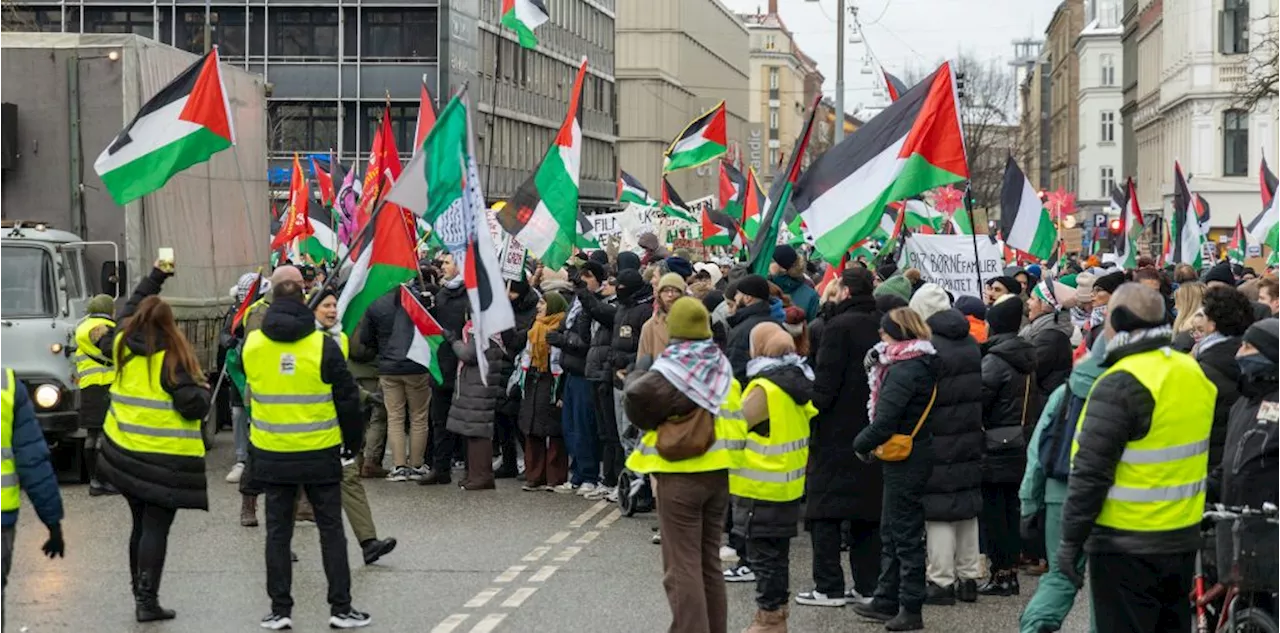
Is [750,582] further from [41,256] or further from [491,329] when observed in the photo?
[41,256]

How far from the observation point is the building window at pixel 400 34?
216ft

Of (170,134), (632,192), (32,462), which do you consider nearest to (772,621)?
(32,462)

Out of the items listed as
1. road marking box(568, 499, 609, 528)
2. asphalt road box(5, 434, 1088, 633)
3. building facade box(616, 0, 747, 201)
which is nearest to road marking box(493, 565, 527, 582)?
asphalt road box(5, 434, 1088, 633)

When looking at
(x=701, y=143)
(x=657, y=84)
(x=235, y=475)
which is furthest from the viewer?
(x=657, y=84)

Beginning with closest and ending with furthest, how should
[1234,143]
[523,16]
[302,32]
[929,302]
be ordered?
[929,302], [523,16], [302,32], [1234,143]

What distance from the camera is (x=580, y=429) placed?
17.2 m

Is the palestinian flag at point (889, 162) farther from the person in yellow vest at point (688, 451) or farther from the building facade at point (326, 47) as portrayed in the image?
the building facade at point (326, 47)

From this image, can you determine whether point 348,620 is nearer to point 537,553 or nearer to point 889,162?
point 537,553

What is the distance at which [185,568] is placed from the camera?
1310cm

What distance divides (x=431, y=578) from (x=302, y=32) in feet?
178

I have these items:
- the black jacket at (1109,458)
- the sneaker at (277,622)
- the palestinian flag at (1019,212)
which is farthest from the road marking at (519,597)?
the palestinian flag at (1019,212)

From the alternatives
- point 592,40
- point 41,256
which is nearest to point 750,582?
point 41,256

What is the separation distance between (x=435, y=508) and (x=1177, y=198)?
1401cm

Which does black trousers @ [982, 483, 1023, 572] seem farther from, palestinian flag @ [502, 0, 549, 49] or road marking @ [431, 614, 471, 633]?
palestinian flag @ [502, 0, 549, 49]
